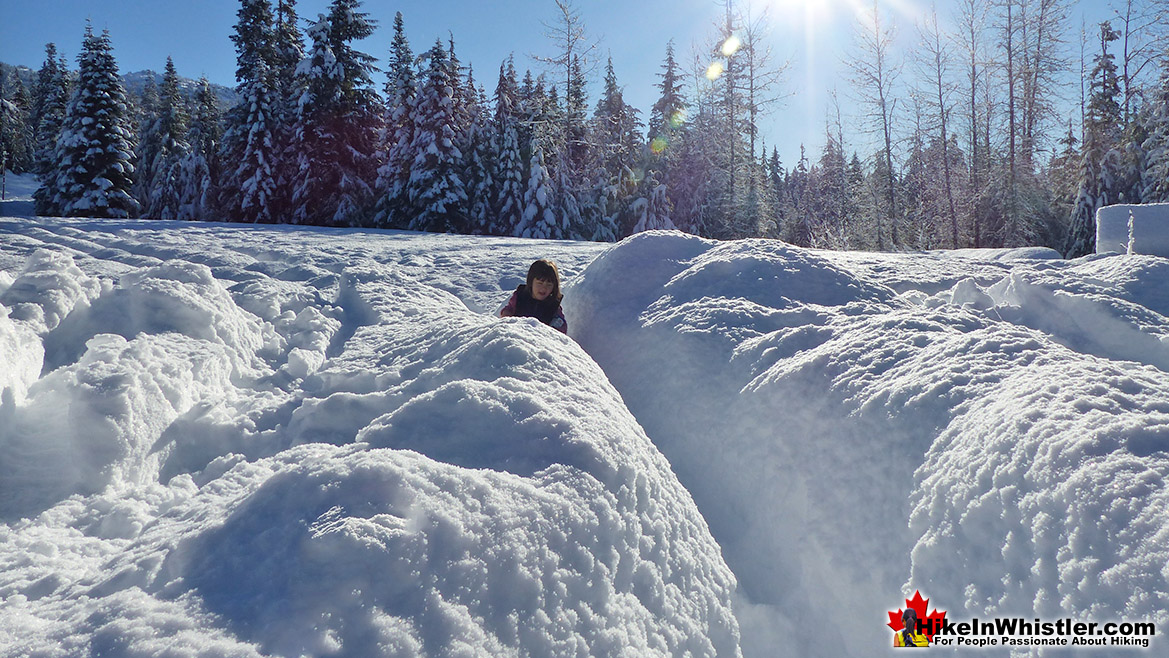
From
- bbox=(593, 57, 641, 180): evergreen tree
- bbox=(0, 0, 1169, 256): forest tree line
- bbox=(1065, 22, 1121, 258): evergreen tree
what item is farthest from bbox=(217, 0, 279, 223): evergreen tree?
bbox=(1065, 22, 1121, 258): evergreen tree

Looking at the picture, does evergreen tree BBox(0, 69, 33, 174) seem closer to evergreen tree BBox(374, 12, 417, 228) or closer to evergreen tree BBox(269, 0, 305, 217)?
evergreen tree BBox(269, 0, 305, 217)

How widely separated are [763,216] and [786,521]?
23.0 m

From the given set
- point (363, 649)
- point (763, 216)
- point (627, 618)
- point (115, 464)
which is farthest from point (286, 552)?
point (763, 216)

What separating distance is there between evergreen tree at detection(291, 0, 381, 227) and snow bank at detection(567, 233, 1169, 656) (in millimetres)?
16658

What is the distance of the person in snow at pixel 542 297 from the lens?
177 inches

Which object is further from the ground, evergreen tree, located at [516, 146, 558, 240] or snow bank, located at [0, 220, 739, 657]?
evergreen tree, located at [516, 146, 558, 240]

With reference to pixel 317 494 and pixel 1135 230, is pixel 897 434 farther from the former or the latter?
pixel 1135 230

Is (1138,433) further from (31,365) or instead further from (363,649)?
(31,365)

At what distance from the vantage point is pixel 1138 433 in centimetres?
167

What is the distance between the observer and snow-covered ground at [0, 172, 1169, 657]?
4.43ft

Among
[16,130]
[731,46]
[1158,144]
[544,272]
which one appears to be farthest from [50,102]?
[1158,144]

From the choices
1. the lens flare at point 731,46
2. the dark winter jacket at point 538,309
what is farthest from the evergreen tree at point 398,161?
the dark winter jacket at point 538,309

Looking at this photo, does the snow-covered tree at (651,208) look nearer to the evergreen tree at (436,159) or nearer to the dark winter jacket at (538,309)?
the evergreen tree at (436,159)

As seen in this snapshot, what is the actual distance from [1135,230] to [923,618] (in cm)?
628
